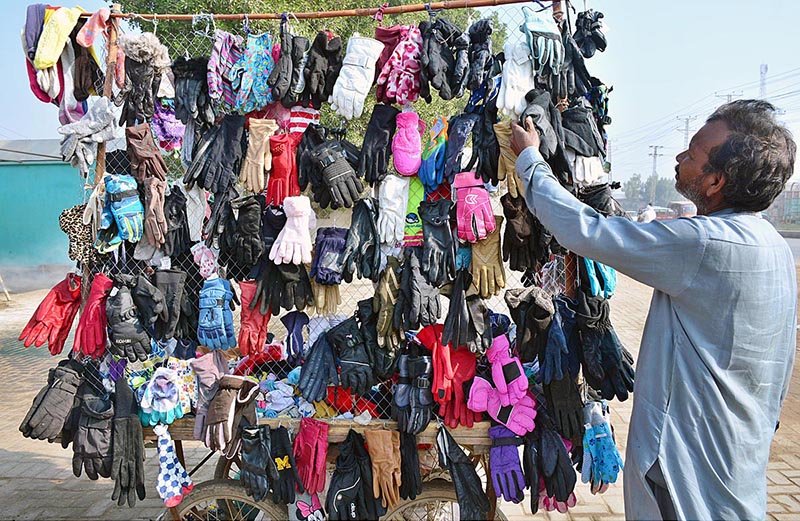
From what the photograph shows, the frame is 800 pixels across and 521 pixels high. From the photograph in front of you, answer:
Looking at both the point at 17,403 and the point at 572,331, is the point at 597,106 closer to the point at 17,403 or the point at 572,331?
the point at 572,331

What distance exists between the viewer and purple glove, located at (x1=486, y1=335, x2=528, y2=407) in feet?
10.3

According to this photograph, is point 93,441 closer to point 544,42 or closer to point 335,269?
point 335,269

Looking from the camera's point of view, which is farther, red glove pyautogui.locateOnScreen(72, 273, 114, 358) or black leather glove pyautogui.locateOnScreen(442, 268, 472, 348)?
red glove pyautogui.locateOnScreen(72, 273, 114, 358)

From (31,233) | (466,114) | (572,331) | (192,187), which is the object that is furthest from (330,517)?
A: (31,233)

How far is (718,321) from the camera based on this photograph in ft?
6.35

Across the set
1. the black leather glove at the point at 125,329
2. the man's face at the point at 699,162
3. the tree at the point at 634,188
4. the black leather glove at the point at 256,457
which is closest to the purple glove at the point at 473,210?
the man's face at the point at 699,162

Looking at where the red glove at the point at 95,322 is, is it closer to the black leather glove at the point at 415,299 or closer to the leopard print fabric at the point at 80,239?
→ the leopard print fabric at the point at 80,239

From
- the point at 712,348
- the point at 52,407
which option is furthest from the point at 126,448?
the point at 712,348

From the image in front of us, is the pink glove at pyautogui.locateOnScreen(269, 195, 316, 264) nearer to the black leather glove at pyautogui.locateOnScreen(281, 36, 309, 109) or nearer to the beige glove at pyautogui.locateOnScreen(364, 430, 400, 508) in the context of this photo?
the black leather glove at pyautogui.locateOnScreen(281, 36, 309, 109)

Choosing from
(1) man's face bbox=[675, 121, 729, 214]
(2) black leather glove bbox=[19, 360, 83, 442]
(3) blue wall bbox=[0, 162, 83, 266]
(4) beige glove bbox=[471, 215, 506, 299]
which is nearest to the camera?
(1) man's face bbox=[675, 121, 729, 214]

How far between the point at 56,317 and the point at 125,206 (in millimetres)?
943

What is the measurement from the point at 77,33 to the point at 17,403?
5.89 m

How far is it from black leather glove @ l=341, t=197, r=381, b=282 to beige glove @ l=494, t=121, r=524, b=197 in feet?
2.68

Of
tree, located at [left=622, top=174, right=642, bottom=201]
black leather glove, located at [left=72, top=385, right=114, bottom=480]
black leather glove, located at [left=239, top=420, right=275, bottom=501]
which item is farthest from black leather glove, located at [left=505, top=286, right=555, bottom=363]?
tree, located at [left=622, top=174, right=642, bottom=201]
